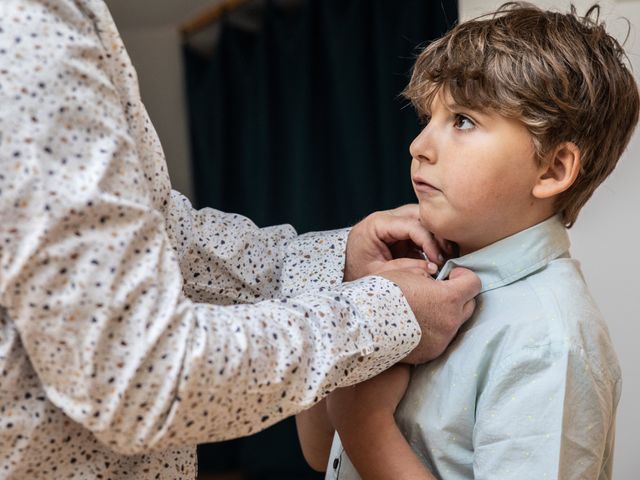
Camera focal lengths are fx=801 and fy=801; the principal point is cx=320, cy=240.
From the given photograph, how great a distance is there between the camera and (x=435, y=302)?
92cm

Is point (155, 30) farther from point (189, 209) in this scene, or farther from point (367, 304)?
point (367, 304)

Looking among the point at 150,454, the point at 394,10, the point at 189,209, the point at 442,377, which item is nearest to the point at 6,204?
the point at 150,454

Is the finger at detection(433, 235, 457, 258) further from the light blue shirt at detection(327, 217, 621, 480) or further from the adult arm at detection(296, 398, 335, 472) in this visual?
the adult arm at detection(296, 398, 335, 472)

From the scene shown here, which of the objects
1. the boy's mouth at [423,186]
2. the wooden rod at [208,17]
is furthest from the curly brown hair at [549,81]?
the wooden rod at [208,17]

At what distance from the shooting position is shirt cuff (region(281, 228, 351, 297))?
108 cm

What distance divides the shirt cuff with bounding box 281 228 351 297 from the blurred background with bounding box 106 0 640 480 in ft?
2.01

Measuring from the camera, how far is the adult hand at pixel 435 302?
35.4 inches

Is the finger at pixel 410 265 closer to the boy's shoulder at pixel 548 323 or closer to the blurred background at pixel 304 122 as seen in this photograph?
the boy's shoulder at pixel 548 323

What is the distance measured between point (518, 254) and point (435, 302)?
171mm

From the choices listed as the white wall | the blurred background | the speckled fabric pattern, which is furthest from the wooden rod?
the speckled fabric pattern

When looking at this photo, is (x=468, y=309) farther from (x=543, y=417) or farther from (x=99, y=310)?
(x=99, y=310)

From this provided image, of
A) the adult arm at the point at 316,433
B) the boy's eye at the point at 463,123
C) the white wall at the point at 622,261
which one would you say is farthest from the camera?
the white wall at the point at 622,261

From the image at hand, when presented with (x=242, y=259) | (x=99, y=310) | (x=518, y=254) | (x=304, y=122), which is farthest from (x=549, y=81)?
(x=304, y=122)

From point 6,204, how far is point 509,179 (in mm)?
609
